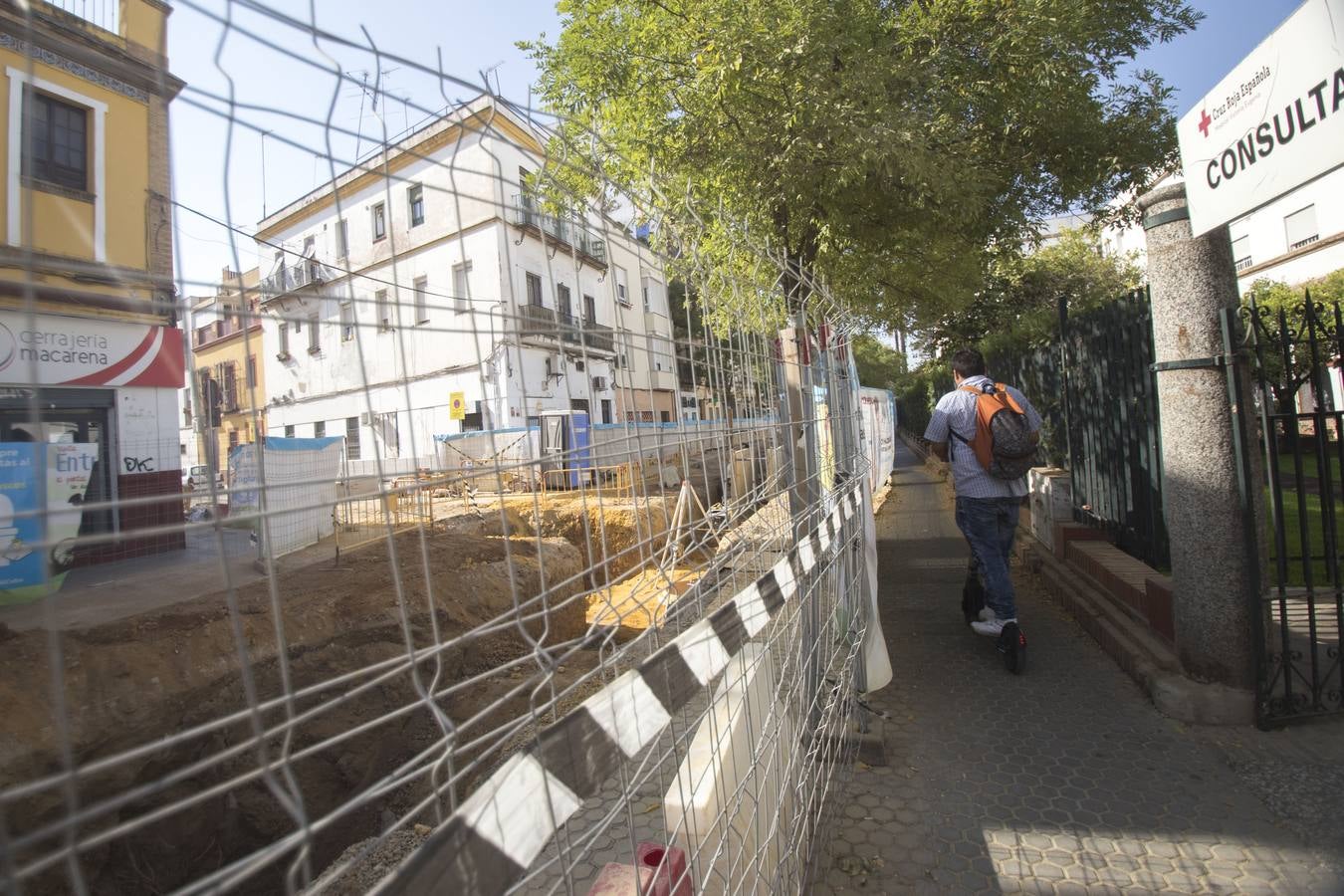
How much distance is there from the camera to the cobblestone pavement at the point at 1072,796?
2.49 m

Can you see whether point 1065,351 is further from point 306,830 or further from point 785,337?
point 306,830

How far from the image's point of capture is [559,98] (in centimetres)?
584

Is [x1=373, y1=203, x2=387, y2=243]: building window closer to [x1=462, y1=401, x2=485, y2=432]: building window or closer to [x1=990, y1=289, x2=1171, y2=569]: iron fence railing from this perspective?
[x1=462, y1=401, x2=485, y2=432]: building window

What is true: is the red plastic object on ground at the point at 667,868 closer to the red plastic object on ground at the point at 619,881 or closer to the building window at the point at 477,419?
the red plastic object on ground at the point at 619,881

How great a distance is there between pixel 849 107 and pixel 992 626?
353cm

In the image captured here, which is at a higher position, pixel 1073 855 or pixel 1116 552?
pixel 1116 552

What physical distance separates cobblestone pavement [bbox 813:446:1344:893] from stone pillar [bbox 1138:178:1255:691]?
43 centimetres

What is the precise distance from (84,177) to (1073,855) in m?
13.3

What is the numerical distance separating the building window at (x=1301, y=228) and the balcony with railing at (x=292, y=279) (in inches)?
924

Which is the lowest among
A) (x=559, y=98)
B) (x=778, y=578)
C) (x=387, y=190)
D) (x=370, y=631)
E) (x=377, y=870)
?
(x=377, y=870)

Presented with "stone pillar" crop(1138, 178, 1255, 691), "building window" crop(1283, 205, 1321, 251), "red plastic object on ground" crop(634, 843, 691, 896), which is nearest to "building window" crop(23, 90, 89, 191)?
"red plastic object on ground" crop(634, 843, 691, 896)

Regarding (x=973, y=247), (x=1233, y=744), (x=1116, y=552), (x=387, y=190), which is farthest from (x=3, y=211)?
(x=973, y=247)

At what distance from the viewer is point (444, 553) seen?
5.70 m

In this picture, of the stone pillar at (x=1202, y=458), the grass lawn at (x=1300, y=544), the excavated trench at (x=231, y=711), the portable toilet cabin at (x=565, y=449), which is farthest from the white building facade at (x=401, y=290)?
the grass lawn at (x=1300, y=544)
